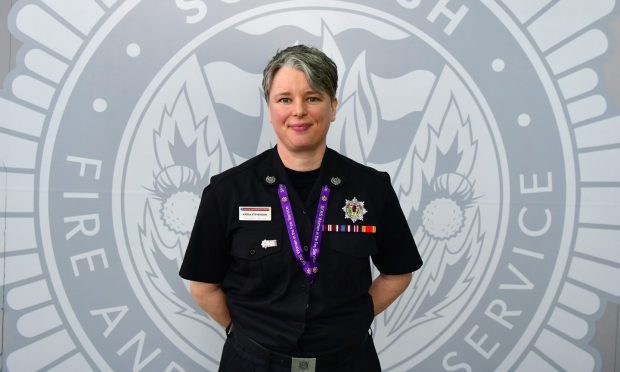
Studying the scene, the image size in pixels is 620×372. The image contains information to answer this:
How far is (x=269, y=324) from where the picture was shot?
1.45 meters

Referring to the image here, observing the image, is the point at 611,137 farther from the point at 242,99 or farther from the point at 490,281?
the point at 242,99

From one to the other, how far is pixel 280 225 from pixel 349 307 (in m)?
0.34

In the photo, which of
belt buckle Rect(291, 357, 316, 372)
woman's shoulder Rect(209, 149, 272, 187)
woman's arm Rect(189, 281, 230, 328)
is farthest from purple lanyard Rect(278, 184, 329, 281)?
woman's arm Rect(189, 281, 230, 328)

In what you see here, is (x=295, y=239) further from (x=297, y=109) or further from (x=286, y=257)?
(x=297, y=109)

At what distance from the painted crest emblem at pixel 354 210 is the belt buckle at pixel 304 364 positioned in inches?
17.7

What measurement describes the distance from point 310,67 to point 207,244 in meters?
0.64

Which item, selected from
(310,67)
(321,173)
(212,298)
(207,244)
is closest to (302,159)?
(321,173)

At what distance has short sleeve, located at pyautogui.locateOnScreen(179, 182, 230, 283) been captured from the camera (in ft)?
4.93

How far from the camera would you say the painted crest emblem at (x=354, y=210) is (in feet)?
4.99

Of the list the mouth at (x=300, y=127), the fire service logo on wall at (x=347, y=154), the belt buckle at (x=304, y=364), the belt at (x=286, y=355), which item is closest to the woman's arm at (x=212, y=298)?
the belt at (x=286, y=355)

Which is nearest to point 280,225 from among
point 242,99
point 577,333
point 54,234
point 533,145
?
point 242,99

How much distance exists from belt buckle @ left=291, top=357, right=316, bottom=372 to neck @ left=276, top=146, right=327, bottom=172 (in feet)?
1.93

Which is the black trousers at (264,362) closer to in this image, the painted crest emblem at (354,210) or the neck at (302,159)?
the painted crest emblem at (354,210)

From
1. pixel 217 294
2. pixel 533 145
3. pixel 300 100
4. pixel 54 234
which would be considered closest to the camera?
pixel 300 100
